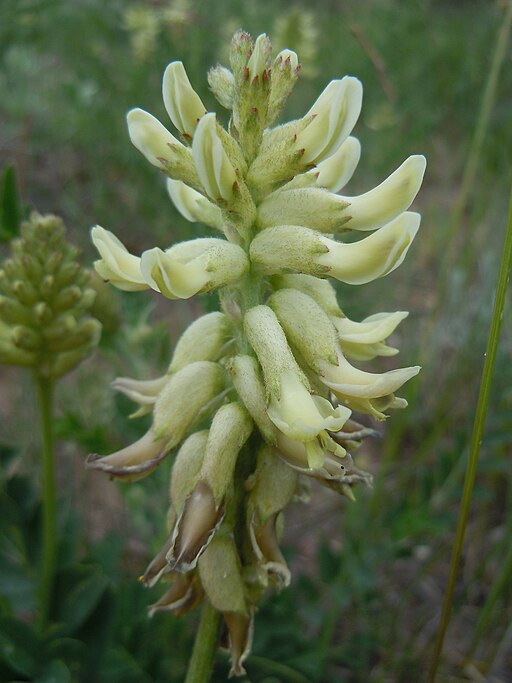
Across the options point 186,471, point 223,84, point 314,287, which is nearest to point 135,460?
point 186,471

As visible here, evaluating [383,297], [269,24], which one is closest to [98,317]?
[383,297]

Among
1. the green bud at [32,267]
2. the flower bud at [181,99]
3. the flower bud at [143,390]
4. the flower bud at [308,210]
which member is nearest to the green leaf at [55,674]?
the flower bud at [143,390]

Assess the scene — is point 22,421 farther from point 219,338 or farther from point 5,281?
point 219,338

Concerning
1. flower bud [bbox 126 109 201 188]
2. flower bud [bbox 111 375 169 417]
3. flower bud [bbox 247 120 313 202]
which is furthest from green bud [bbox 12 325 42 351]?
flower bud [bbox 247 120 313 202]

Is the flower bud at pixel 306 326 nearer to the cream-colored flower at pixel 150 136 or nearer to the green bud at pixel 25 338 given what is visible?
the cream-colored flower at pixel 150 136

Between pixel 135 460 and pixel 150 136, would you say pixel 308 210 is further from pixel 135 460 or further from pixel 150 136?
pixel 135 460
